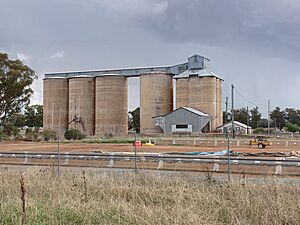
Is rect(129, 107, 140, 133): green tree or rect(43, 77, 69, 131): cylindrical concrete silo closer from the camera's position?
rect(43, 77, 69, 131): cylindrical concrete silo

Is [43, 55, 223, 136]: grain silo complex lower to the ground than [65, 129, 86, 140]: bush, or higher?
higher

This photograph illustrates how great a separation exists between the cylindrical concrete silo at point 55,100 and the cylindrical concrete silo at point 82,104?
2.33m

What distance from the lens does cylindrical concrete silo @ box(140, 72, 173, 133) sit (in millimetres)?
90562

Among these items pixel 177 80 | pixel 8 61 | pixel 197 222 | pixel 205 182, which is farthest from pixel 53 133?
pixel 197 222

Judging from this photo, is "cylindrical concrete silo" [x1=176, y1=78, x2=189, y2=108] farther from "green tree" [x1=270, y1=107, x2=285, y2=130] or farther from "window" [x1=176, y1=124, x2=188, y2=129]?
"green tree" [x1=270, y1=107, x2=285, y2=130]

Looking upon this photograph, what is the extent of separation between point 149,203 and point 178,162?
12912 mm

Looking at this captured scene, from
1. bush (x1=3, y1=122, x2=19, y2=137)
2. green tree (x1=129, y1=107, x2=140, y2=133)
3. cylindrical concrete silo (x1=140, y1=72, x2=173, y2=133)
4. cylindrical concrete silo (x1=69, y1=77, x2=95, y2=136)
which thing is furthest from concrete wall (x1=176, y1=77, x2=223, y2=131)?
green tree (x1=129, y1=107, x2=140, y2=133)

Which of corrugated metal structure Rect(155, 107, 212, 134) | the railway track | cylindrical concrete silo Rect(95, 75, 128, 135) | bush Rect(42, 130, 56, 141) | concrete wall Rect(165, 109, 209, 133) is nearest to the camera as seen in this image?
the railway track

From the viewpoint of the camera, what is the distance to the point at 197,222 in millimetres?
7543

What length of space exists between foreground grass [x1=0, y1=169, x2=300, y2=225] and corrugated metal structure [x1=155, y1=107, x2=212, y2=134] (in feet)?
240

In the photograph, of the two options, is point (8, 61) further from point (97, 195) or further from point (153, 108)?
point (97, 195)

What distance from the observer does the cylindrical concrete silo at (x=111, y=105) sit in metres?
90.9

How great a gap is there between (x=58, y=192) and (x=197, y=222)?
4.67 meters

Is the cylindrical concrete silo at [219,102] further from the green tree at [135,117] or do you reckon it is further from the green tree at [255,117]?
the green tree at [255,117]
